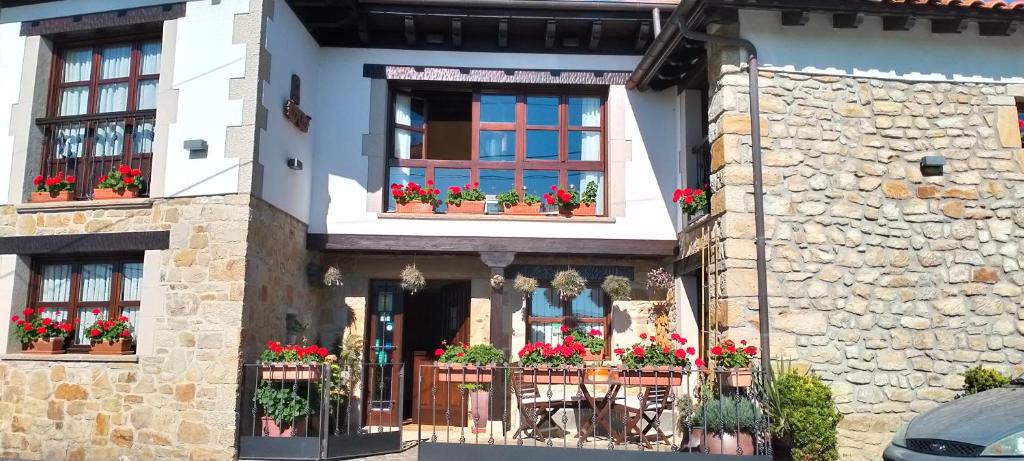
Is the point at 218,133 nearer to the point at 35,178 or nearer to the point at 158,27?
the point at 158,27

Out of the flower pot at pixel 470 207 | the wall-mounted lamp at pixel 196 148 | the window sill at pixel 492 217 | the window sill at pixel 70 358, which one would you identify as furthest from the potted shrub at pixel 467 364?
the wall-mounted lamp at pixel 196 148

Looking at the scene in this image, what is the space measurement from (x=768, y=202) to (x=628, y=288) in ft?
7.86

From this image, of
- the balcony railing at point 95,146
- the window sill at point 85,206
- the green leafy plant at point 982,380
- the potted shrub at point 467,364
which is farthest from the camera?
the balcony railing at point 95,146

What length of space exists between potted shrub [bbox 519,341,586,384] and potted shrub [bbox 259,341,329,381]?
2026 mm

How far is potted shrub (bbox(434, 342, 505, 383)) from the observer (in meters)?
7.31

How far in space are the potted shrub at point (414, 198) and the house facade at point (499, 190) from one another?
0.18m

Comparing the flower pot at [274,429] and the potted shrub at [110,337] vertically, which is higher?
the potted shrub at [110,337]

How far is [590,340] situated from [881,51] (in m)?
4.25

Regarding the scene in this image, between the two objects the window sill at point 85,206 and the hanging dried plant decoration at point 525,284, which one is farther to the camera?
the hanging dried plant decoration at point 525,284

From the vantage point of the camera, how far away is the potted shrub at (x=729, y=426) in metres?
6.55

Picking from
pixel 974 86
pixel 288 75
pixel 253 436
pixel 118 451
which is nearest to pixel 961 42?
pixel 974 86

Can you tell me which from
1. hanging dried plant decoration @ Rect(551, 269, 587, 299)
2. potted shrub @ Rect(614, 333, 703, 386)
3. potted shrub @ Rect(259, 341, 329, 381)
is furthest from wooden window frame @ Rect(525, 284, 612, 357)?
potted shrub @ Rect(259, 341, 329, 381)

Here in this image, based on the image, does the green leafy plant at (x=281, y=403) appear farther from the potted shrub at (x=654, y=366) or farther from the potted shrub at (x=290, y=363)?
the potted shrub at (x=654, y=366)

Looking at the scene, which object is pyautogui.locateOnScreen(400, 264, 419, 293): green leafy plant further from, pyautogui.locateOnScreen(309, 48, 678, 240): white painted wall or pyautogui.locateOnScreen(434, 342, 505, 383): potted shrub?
pyautogui.locateOnScreen(434, 342, 505, 383): potted shrub
